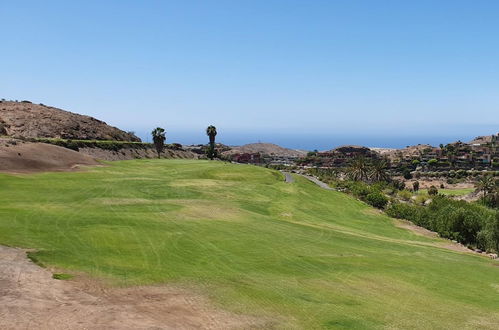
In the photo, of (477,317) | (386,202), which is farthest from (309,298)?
(386,202)

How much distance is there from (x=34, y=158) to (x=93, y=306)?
2429 inches

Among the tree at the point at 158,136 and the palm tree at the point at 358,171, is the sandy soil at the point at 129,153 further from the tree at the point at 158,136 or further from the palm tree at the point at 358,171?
the palm tree at the point at 358,171

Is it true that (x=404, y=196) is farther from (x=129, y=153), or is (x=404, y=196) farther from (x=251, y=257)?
(x=251, y=257)

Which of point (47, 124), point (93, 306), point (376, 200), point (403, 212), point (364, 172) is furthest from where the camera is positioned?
point (364, 172)

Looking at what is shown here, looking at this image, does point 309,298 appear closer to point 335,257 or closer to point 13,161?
point 335,257

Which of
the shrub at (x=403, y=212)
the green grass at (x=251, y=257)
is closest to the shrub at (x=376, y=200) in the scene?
the shrub at (x=403, y=212)

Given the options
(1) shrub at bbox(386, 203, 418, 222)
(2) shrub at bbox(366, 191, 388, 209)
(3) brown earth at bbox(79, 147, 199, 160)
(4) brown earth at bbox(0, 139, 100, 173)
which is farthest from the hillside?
(1) shrub at bbox(386, 203, 418, 222)

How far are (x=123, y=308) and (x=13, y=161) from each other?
188ft

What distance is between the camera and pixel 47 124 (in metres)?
133

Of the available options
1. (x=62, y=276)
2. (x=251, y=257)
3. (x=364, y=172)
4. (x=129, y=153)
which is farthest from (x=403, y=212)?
(x=129, y=153)

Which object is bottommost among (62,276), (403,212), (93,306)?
(403,212)

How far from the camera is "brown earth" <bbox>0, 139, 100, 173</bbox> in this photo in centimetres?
6644

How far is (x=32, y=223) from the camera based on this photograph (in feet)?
109

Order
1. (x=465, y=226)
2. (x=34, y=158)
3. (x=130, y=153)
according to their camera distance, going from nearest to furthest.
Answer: (x=465, y=226) < (x=34, y=158) < (x=130, y=153)
